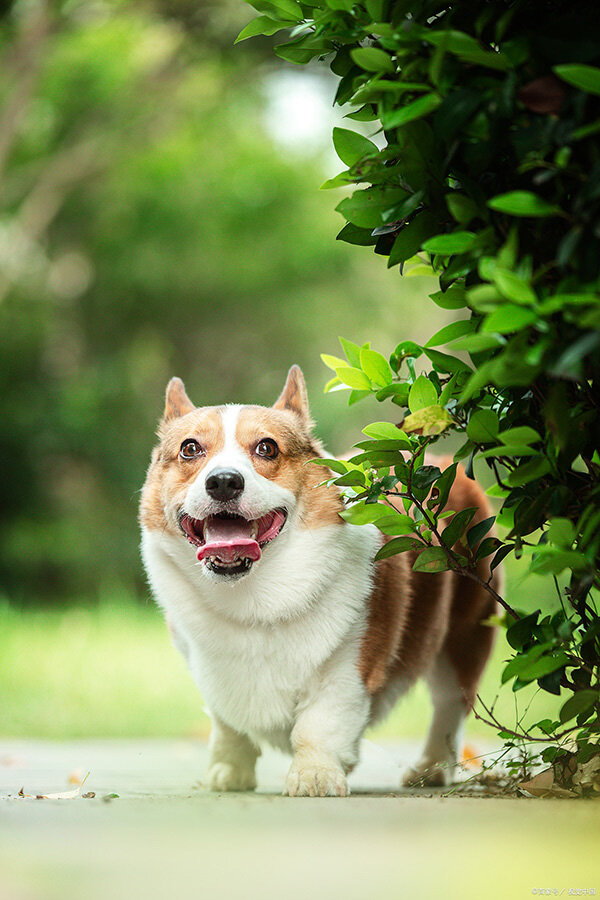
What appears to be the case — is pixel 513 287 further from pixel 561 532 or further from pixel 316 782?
pixel 316 782

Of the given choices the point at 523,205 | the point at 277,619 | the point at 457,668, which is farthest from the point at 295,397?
the point at 523,205

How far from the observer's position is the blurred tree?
1092 cm

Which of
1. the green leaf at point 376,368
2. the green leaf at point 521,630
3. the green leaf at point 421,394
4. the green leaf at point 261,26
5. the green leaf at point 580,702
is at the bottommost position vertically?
the green leaf at point 580,702

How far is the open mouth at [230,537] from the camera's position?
228cm

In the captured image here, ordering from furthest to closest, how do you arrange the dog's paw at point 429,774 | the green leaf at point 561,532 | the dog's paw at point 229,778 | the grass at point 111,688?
the grass at point 111,688 → the dog's paw at point 429,774 → the dog's paw at point 229,778 → the green leaf at point 561,532

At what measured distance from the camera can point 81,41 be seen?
12.7 metres

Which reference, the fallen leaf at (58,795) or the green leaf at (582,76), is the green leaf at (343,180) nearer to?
the green leaf at (582,76)

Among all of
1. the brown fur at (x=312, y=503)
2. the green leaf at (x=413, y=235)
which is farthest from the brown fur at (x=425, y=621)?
the green leaf at (x=413, y=235)

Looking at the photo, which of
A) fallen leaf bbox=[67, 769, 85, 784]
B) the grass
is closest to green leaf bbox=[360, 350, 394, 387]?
fallen leaf bbox=[67, 769, 85, 784]

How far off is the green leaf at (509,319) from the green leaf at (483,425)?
355mm

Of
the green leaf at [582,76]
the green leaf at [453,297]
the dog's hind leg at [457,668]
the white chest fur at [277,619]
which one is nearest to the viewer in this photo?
the green leaf at [582,76]

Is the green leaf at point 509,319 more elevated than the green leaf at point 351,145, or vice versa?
the green leaf at point 351,145

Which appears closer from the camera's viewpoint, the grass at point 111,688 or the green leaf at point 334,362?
the green leaf at point 334,362

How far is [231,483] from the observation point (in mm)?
2246
